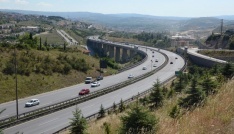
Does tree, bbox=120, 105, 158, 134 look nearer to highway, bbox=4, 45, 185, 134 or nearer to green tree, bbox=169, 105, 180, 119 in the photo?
green tree, bbox=169, 105, 180, 119

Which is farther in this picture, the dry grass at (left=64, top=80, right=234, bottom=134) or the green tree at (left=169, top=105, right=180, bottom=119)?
the green tree at (left=169, top=105, right=180, bottom=119)

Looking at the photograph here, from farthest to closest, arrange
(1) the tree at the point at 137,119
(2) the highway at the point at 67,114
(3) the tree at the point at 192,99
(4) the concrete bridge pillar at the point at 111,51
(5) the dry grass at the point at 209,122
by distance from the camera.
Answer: (4) the concrete bridge pillar at the point at 111,51, (2) the highway at the point at 67,114, (3) the tree at the point at 192,99, (1) the tree at the point at 137,119, (5) the dry grass at the point at 209,122

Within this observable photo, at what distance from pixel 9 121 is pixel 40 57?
105ft

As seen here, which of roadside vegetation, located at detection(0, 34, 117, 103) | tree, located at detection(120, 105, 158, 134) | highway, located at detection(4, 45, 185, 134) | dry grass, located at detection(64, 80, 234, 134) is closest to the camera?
dry grass, located at detection(64, 80, 234, 134)

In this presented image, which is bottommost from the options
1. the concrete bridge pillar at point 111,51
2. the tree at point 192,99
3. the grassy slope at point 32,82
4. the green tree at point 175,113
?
the concrete bridge pillar at point 111,51

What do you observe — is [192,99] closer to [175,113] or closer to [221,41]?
→ [175,113]

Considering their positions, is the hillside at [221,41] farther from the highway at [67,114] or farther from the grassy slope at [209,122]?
the grassy slope at [209,122]

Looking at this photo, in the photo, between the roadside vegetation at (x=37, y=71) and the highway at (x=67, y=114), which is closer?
the highway at (x=67, y=114)

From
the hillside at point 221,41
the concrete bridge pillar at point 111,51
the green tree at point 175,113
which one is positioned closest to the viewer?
the green tree at point 175,113

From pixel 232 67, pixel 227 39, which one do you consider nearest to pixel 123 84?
pixel 232 67

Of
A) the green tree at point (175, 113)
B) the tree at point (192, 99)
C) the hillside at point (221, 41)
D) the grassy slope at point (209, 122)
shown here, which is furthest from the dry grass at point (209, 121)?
the hillside at point (221, 41)

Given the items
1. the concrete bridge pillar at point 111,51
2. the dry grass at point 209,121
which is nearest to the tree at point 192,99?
the dry grass at point 209,121

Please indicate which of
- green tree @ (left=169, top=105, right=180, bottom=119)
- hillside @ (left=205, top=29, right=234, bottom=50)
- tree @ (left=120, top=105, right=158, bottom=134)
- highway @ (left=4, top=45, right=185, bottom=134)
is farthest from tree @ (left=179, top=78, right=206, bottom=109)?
hillside @ (left=205, top=29, right=234, bottom=50)

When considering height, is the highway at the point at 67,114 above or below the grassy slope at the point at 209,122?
below
